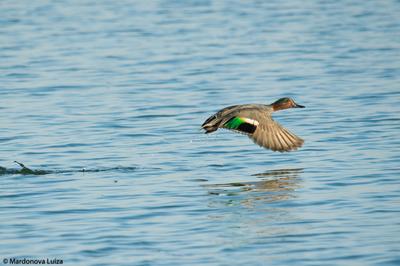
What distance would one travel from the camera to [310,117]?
1563 centimetres

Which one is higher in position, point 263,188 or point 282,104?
point 282,104

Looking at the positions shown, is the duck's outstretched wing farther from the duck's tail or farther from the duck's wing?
the duck's tail

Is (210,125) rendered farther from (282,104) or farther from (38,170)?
(38,170)

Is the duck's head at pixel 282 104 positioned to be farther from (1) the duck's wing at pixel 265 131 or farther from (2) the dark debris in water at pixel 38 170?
(2) the dark debris in water at pixel 38 170

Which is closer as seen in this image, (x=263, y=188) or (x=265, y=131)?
(x=263, y=188)

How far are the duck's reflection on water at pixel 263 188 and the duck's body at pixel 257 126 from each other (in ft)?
1.13

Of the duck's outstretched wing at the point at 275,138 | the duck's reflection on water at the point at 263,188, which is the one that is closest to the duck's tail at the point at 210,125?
the duck's outstretched wing at the point at 275,138

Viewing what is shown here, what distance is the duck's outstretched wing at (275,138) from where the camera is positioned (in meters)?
11.7

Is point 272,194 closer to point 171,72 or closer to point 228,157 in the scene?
point 228,157

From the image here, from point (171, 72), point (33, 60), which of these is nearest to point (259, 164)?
point (171, 72)

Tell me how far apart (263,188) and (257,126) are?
1.00 metres

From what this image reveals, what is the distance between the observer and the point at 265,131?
11781mm

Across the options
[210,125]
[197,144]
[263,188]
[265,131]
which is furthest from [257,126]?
[197,144]

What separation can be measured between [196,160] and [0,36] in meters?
14.2
